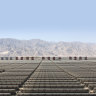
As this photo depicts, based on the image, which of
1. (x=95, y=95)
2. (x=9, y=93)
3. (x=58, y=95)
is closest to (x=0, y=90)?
(x=9, y=93)

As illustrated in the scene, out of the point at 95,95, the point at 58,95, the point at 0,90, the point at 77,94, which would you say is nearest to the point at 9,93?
the point at 0,90

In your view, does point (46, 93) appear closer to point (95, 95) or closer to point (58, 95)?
point (58, 95)

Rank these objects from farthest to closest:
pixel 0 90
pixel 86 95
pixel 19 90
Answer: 1. pixel 19 90
2. pixel 0 90
3. pixel 86 95

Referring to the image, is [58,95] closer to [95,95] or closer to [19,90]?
[95,95]

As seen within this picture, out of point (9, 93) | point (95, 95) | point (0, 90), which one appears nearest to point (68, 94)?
point (95, 95)

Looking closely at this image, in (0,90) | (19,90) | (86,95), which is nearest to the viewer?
(86,95)

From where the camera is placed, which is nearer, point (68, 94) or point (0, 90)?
point (68, 94)

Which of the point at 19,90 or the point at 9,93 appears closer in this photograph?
the point at 9,93

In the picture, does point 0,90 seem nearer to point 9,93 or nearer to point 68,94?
point 9,93
